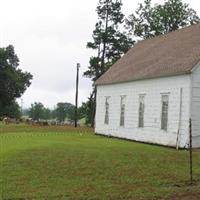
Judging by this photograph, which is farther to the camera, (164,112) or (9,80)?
(9,80)

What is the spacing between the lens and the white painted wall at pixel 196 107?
102 ft

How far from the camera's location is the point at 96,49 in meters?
71.6

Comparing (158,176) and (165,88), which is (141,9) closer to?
(165,88)

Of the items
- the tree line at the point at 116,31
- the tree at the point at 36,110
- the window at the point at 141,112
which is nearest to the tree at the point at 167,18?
the tree line at the point at 116,31

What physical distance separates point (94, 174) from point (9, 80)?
248ft

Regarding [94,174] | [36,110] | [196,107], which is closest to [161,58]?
[196,107]

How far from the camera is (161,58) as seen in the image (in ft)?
123

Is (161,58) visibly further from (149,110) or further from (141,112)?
(149,110)

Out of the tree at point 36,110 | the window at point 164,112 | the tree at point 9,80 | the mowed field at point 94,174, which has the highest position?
the tree at point 9,80

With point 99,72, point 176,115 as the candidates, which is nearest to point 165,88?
point 176,115

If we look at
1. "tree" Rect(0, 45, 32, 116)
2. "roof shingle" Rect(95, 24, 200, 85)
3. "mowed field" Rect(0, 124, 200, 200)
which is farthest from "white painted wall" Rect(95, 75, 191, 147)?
"tree" Rect(0, 45, 32, 116)

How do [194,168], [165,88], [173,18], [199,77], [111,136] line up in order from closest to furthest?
[194,168] → [199,77] → [165,88] → [111,136] → [173,18]

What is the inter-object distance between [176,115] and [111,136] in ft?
36.1

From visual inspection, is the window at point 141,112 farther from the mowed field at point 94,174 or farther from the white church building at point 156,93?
the mowed field at point 94,174
